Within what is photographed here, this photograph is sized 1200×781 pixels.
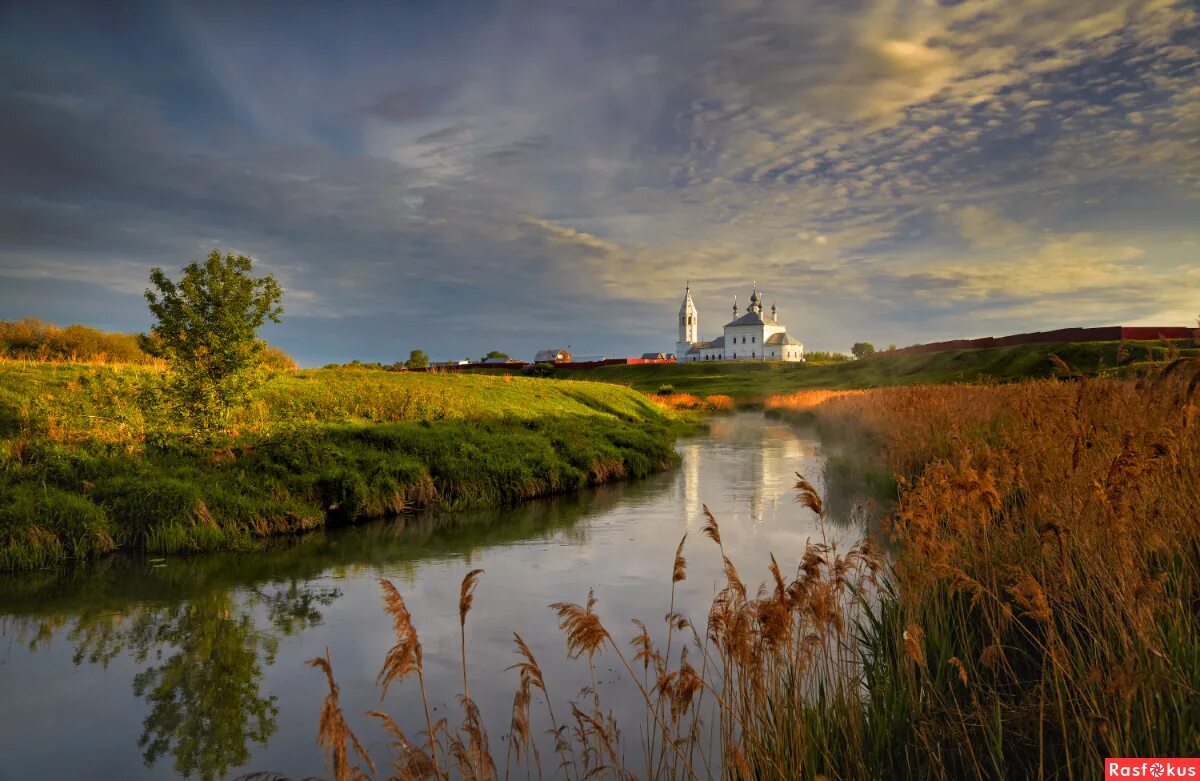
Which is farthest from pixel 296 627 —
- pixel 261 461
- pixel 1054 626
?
pixel 1054 626

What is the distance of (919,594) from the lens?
22.5 feet

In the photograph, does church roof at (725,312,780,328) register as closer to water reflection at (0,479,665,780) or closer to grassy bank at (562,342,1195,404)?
grassy bank at (562,342,1195,404)

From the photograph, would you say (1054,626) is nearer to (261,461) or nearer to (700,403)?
(261,461)

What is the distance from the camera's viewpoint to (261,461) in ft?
62.6

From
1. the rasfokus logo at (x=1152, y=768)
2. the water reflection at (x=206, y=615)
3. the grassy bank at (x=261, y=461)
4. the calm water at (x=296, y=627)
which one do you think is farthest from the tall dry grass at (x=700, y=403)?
the rasfokus logo at (x=1152, y=768)

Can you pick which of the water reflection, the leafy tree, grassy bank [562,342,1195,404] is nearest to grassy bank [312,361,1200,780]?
the water reflection

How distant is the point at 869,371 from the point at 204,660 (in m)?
90.3

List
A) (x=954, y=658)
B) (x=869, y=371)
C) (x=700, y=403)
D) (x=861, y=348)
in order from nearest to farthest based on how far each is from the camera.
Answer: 1. (x=954, y=658)
2. (x=700, y=403)
3. (x=869, y=371)
4. (x=861, y=348)

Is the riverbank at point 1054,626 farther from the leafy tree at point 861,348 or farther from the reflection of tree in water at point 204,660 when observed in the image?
the leafy tree at point 861,348

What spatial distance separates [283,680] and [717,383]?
9490 cm

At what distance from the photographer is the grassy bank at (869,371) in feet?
194

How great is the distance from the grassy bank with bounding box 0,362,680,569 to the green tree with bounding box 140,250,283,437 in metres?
0.98

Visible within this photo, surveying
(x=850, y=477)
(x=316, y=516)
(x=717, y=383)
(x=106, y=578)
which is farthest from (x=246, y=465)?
(x=717, y=383)

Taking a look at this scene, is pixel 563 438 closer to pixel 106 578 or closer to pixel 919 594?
pixel 106 578
